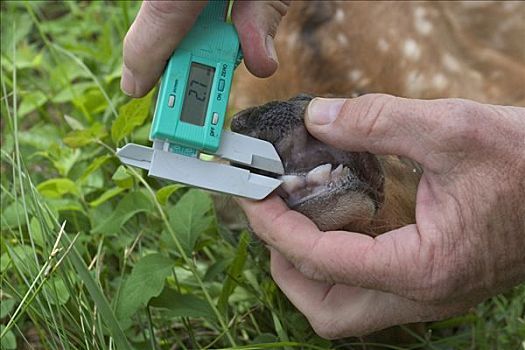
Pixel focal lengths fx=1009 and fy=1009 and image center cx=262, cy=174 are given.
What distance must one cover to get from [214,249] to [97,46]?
909 millimetres

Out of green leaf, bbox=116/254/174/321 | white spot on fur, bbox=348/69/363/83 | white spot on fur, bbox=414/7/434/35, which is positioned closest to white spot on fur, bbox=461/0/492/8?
white spot on fur, bbox=414/7/434/35

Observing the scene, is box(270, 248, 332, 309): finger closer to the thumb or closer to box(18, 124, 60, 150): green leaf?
the thumb

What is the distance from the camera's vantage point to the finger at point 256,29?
53.2 inches

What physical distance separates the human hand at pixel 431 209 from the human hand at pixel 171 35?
0.45 feet

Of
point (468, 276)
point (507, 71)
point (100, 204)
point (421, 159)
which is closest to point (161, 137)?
point (421, 159)

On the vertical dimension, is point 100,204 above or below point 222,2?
below

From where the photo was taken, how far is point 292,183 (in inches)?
57.4

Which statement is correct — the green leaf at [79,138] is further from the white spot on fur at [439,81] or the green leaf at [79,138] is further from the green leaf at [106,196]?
the white spot on fur at [439,81]

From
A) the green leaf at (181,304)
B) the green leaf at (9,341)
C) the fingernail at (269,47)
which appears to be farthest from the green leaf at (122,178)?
the fingernail at (269,47)

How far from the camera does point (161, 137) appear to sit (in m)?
1.31

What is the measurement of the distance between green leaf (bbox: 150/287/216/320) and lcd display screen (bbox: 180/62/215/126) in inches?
20.8

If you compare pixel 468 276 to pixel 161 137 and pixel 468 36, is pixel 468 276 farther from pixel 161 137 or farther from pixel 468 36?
pixel 468 36

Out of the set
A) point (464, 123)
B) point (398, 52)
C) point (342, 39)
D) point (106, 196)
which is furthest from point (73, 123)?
point (464, 123)

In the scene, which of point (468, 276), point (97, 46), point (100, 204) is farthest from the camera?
point (97, 46)
